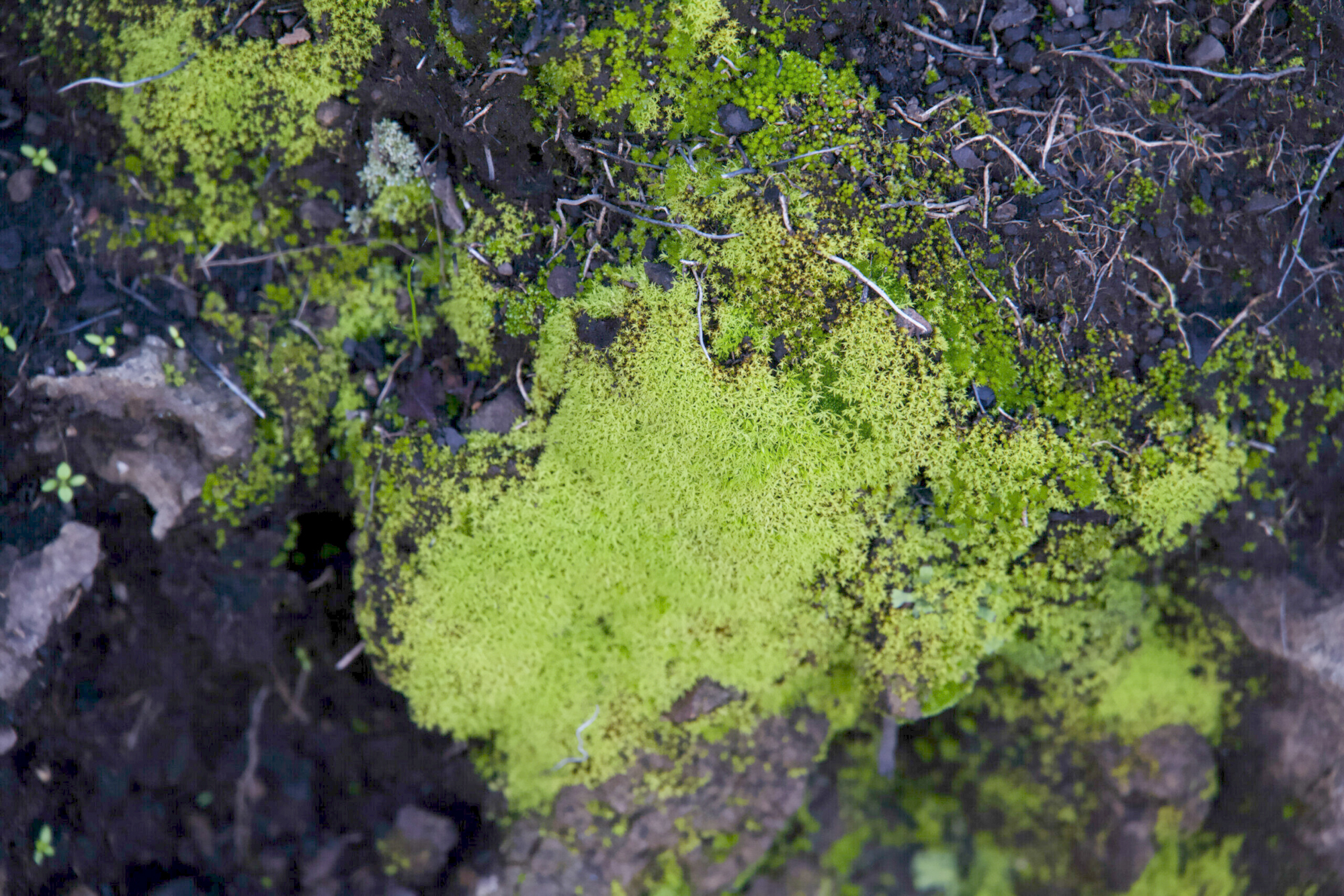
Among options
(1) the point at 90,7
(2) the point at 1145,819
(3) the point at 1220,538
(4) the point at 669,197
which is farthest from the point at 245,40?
(2) the point at 1145,819

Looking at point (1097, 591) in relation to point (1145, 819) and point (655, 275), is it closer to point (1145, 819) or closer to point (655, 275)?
point (1145, 819)

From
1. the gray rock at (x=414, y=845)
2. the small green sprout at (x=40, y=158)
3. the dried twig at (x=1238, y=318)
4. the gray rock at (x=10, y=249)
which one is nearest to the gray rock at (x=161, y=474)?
the gray rock at (x=10, y=249)

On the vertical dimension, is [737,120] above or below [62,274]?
above

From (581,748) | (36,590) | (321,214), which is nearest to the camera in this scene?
(321,214)

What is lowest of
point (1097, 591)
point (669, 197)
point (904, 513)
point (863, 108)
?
point (1097, 591)

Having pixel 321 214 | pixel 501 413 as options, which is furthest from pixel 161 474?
pixel 501 413

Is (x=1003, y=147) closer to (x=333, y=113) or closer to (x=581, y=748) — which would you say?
(x=333, y=113)
